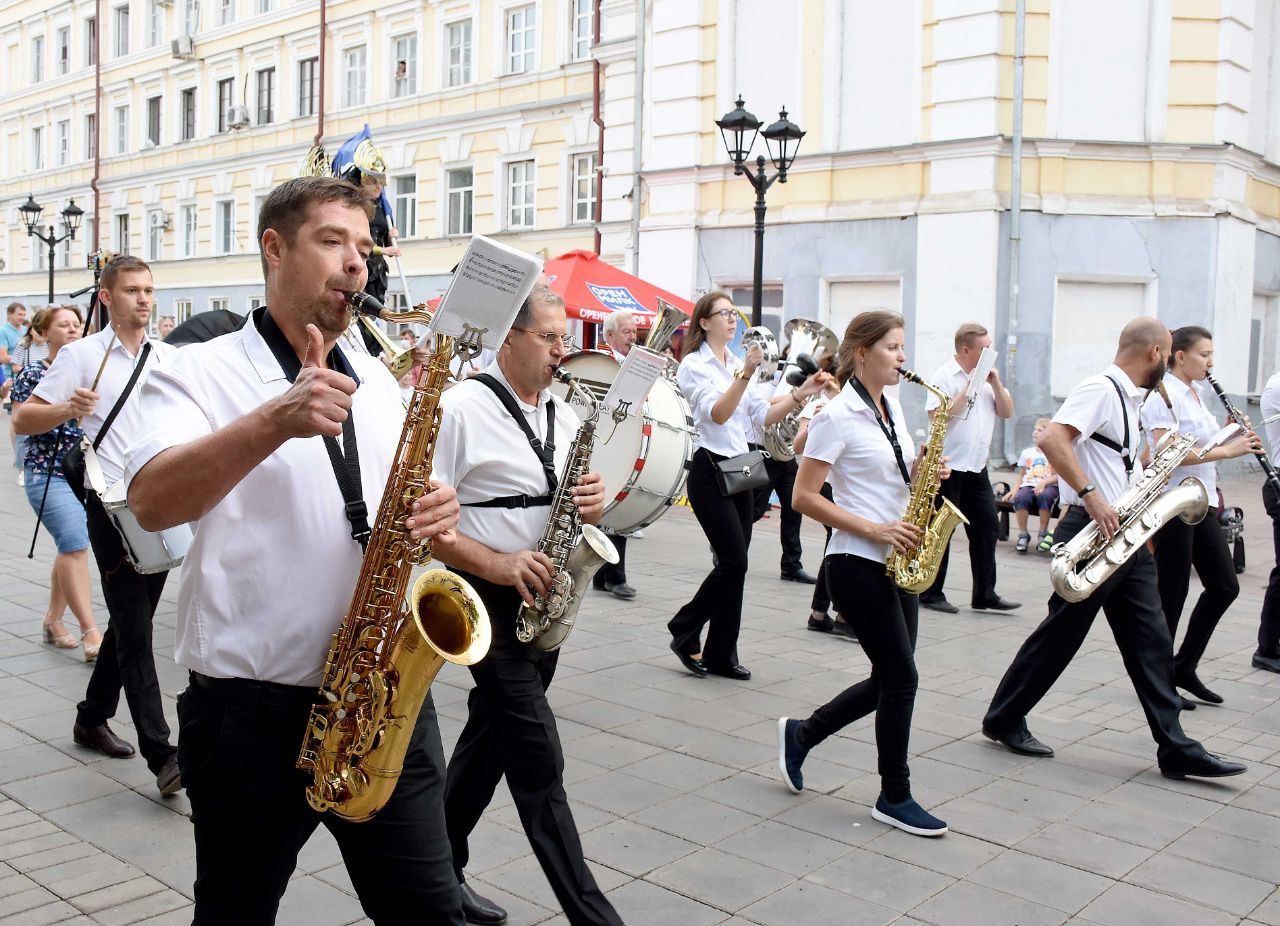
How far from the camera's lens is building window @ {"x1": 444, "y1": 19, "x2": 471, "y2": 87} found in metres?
28.1

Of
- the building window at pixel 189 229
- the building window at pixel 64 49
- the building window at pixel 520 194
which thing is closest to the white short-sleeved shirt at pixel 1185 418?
the building window at pixel 520 194

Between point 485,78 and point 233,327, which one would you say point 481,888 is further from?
point 485,78

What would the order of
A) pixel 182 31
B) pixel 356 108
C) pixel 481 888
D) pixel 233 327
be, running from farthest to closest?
1. pixel 182 31
2. pixel 356 108
3. pixel 233 327
4. pixel 481 888

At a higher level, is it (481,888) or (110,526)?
(110,526)

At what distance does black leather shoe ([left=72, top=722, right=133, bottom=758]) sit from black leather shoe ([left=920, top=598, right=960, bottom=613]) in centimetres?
581

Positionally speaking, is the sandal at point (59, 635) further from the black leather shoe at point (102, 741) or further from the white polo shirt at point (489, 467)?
the white polo shirt at point (489, 467)

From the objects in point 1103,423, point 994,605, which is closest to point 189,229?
point 994,605

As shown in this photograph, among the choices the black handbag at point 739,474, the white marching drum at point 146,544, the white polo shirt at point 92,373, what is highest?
the white polo shirt at point 92,373

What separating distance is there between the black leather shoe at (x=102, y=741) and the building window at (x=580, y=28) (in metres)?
22.2

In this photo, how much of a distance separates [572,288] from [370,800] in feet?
40.0

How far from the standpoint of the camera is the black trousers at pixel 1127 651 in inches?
216

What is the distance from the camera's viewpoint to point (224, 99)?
3459 cm

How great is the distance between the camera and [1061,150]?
59.7 ft

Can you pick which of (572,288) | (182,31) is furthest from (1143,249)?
(182,31)
